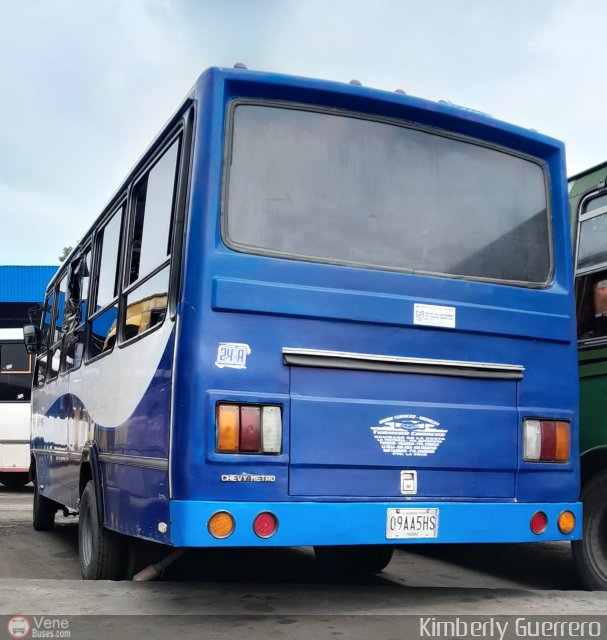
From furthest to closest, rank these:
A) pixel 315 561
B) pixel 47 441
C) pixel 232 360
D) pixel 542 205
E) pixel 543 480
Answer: pixel 47 441 → pixel 315 561 → pixel 542 205 → pixel 543 480 → pixel 232 360

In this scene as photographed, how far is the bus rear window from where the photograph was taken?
17.1 feet

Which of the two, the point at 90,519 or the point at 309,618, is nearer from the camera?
the point at 309,618

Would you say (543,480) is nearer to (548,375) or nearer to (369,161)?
(548,375)

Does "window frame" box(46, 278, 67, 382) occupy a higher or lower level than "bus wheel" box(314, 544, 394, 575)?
higher

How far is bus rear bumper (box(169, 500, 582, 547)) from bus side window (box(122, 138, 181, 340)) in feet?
4.04

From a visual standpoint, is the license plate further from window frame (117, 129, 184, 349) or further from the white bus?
the white bus

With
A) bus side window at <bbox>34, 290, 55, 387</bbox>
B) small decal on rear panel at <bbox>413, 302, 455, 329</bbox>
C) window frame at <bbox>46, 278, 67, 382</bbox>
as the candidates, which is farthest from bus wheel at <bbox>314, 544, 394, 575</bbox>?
bus side window at <bbox>34, 290, 55, 387</bbox>

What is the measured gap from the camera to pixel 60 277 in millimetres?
10477

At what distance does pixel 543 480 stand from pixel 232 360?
216cm

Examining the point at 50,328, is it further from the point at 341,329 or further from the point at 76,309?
the point at 341,329

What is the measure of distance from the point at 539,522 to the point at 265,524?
1.81 m

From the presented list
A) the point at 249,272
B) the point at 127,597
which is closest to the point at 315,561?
the point at 127,597

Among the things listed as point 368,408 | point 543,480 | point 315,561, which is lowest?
point 315,561

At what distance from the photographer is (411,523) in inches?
203
